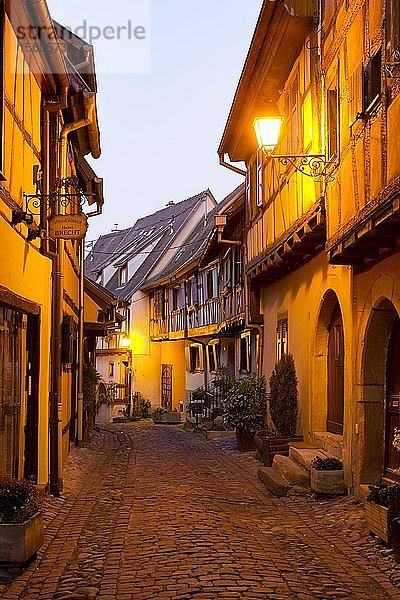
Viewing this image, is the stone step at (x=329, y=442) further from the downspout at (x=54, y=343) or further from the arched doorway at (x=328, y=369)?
the downspout at (x=54, y=343)

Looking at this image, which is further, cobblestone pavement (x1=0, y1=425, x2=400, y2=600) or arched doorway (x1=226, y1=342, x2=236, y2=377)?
arched doorway (x1=226, y1=342, x2=236, y2=377)

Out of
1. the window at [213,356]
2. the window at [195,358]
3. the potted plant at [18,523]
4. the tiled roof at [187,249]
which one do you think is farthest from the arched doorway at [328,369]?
the tiled roof at [187,249]

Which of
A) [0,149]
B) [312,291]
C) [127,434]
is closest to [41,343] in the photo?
[0,149]

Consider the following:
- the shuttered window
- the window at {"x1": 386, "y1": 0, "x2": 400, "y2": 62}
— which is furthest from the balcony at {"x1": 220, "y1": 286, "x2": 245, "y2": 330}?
the window at {"x1": 386, "y1": 0, "x2": 400, "y2": 62}

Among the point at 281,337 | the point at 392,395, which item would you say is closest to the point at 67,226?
the point at 392,395

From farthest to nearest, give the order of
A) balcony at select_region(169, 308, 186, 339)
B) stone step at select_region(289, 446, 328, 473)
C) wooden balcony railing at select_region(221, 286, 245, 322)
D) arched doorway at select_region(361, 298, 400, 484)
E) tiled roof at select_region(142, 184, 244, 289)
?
tiled roof at select_region(142, 184, 244, 289)
balcony at select_region(169, 308, 186, 339)
wooden balcony railing at select_region(221, 286, 245, 322)
stone step at select_region(289, 446, 328, 473)
arched doorway at select_region(361, 298, 400, 484)

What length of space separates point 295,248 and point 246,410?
16.8 feet

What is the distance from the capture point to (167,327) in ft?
125

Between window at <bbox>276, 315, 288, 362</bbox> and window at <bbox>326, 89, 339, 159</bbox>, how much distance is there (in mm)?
5444

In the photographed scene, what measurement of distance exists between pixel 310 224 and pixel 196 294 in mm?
20408

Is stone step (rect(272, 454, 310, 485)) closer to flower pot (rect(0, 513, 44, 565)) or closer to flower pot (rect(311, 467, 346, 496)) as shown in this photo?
flower pot (rect(311, 467, 346, 496))

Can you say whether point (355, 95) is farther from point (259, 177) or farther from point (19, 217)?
point (259, 177)

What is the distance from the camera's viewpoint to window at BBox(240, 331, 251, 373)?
22828mm

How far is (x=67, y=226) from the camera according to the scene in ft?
35.2
